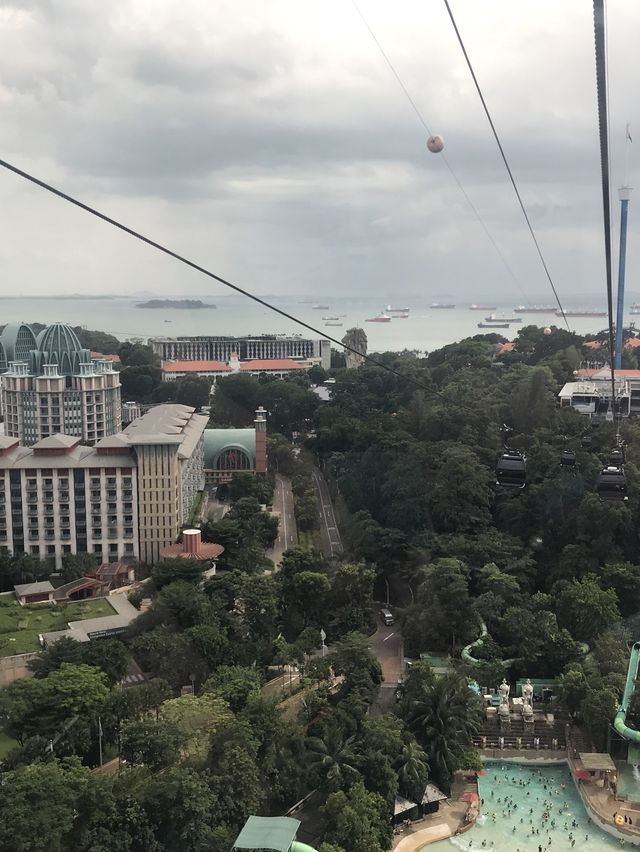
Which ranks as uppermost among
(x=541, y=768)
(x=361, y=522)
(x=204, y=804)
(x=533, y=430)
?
(x=533, y=430)

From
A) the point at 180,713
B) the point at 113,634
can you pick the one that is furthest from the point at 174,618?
the point at 180,713

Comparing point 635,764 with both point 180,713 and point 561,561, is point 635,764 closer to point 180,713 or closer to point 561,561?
point 561,561

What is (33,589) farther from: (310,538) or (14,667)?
(310,538)

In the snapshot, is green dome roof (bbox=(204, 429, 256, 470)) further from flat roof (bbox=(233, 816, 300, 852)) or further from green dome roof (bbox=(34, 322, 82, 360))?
flat roof (bbox=(233, 816, 300, 852))

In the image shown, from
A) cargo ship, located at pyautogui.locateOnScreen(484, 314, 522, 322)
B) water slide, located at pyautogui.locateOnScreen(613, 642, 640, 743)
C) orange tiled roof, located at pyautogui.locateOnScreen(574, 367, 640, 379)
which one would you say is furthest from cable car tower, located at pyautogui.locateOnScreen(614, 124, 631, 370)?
cargo ship, located at pyautogui.locateOnScreen(484, 314, 522, 322)

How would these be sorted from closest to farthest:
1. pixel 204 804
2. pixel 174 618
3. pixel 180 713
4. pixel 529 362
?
1. pixel 204 804
2. pixel 180 713
3. pixel 174 618
4. pixel 529 362

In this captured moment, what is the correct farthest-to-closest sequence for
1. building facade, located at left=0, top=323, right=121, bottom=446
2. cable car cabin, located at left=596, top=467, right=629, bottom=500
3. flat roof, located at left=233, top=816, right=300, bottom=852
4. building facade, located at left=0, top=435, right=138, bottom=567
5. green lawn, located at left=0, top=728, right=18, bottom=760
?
1. building facade, located at left=0, top=323, right=121, bottom=446
2. building facade, located at left=0, top=435, right=138, bottom=567
3. green lawn, located at left=0, top=728, right=18, bottom=760
4. cable car cabin, located at left=596, top=467, right=629, bottom=500
5. flat roof, located at left=233, top=816, right=300, bottom=852

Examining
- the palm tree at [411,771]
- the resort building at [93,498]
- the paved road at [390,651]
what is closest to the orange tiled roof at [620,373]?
the paved road at [390,651]
